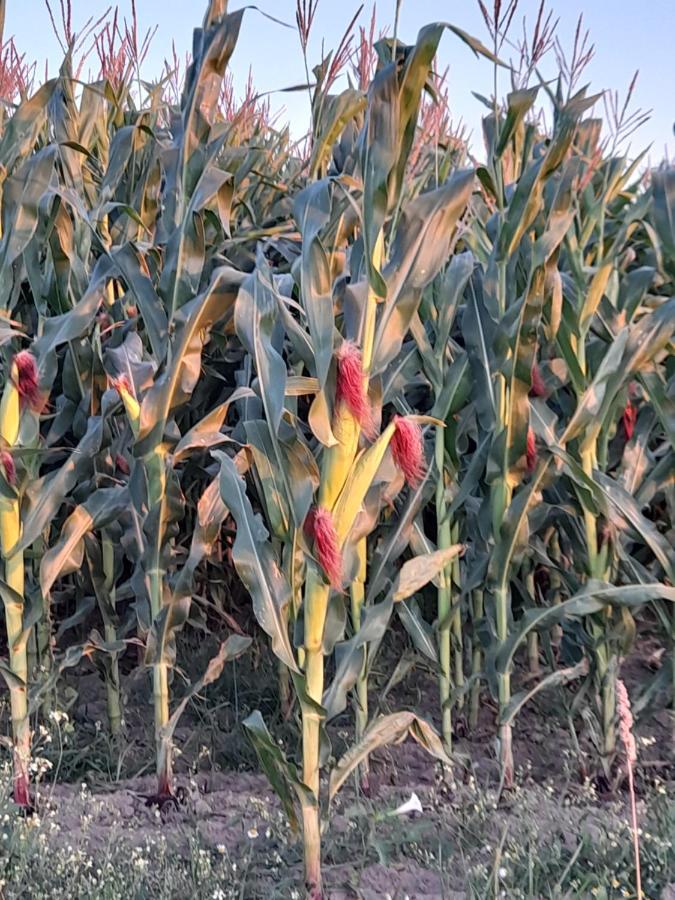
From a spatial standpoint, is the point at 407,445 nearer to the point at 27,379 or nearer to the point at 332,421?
the point at 332,421

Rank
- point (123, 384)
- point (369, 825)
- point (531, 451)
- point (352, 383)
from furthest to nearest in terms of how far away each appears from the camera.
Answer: point (531, 451)
point (123, 384)
point (369, 825)
point (352, 383)

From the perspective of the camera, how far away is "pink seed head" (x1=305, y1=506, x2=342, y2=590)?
2.08m

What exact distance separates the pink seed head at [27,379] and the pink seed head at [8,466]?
19 cm

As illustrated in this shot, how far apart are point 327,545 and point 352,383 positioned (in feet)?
1.26

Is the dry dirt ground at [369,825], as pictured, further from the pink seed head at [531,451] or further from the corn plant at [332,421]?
the pink seed head at [531,451]

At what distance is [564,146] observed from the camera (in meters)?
2.54

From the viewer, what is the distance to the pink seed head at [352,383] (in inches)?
79.6

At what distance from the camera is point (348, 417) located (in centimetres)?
212

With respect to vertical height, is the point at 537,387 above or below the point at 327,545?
above

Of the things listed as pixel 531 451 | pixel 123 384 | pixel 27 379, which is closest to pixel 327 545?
pixel 123 384

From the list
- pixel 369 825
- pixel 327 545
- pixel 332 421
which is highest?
pixel 332 421

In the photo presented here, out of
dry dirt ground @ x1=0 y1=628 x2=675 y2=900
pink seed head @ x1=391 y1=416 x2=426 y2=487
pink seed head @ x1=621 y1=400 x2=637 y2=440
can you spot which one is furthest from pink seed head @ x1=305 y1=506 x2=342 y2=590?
pink seed head @ x1=621 y1=400 x2=637 y2=440

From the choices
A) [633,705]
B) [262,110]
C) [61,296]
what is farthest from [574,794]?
[262,110]

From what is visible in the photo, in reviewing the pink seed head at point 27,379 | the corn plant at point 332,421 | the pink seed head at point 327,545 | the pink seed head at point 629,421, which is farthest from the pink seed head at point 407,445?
the pink seed head at point 629,421
